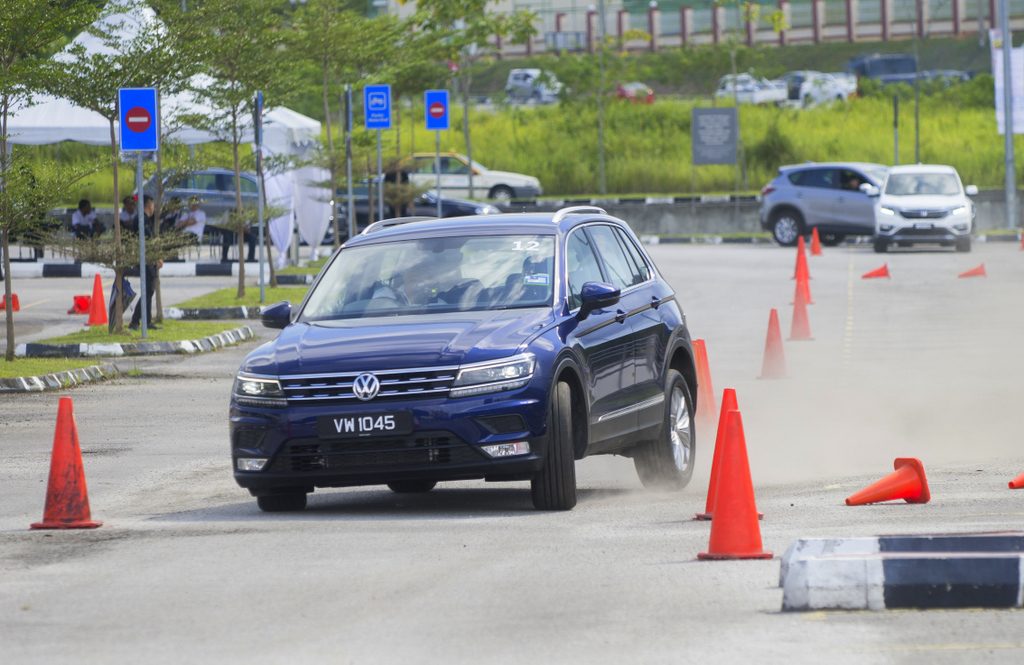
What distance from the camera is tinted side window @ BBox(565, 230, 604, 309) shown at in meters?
11.5

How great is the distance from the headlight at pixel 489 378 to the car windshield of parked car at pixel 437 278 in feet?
2.85

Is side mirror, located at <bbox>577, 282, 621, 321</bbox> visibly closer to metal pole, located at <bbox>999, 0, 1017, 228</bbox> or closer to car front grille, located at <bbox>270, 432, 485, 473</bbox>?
car front grille, located at <bbox>270, 432, 485, 473</bbox>

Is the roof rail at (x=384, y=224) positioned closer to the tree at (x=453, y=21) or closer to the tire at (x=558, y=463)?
the tire at (x=558, y=463)

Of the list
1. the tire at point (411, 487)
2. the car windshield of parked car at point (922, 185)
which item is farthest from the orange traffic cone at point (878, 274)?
the tire at point (411, 487)

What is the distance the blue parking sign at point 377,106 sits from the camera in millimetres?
34812

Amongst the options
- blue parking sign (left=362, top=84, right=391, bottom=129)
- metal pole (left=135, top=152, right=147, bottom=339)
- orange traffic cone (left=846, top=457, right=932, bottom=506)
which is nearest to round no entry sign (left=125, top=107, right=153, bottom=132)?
metal pole (left=135, top=152, right=147, bottom=339)

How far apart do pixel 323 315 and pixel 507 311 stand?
3.60ft

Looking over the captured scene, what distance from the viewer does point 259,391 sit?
A: 10648 millimetres

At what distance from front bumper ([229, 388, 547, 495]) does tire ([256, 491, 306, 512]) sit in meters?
0.56

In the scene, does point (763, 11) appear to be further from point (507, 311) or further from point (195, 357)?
point (507, 311)

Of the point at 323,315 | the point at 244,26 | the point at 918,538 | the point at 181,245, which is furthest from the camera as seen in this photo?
the point at 244,26

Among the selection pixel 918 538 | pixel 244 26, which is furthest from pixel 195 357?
pixel 918 538

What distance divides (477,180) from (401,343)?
151ft

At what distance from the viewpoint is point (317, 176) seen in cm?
3891
